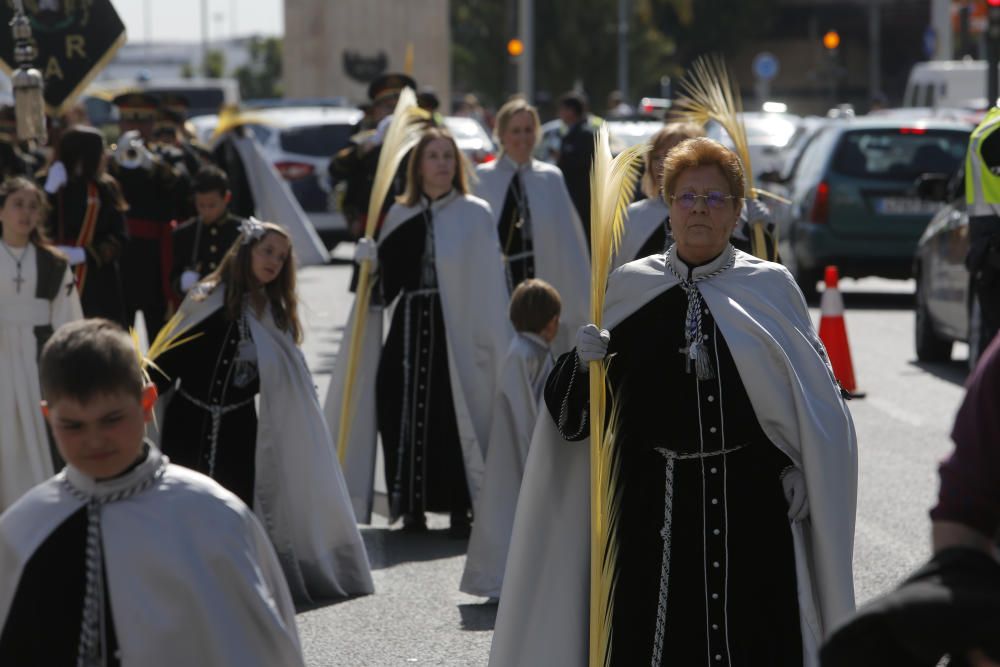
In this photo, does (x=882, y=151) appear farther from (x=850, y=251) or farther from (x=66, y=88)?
(x=66, y=88)

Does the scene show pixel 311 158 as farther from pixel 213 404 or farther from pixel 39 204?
pixel 213 404

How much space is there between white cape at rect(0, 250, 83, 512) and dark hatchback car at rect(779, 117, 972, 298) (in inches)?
417

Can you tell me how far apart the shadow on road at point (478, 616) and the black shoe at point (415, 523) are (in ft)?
5.10

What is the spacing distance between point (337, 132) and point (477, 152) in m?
3.20

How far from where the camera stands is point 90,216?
11.6 m

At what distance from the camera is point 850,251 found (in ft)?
61.6

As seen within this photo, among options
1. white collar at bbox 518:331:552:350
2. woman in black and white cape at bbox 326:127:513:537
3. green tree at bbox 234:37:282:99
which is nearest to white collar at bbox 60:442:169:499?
white collar at bbox 518:331:552:350

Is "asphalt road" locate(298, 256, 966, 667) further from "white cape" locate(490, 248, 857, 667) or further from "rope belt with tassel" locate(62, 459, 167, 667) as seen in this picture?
"rope belt with tassel" locate(62, 459, 167, 667)

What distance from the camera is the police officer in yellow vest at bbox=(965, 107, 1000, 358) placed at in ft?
30.2

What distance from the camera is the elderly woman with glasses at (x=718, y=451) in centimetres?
521

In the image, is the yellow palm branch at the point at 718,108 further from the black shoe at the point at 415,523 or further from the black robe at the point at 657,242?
the black shoe at the point at 415,523

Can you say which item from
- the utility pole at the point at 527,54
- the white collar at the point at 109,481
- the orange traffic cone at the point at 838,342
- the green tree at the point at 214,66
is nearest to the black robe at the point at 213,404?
the white collar at the point at 109,481

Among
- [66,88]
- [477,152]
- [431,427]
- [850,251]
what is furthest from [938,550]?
[477,152]

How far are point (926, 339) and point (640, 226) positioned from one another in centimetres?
721
